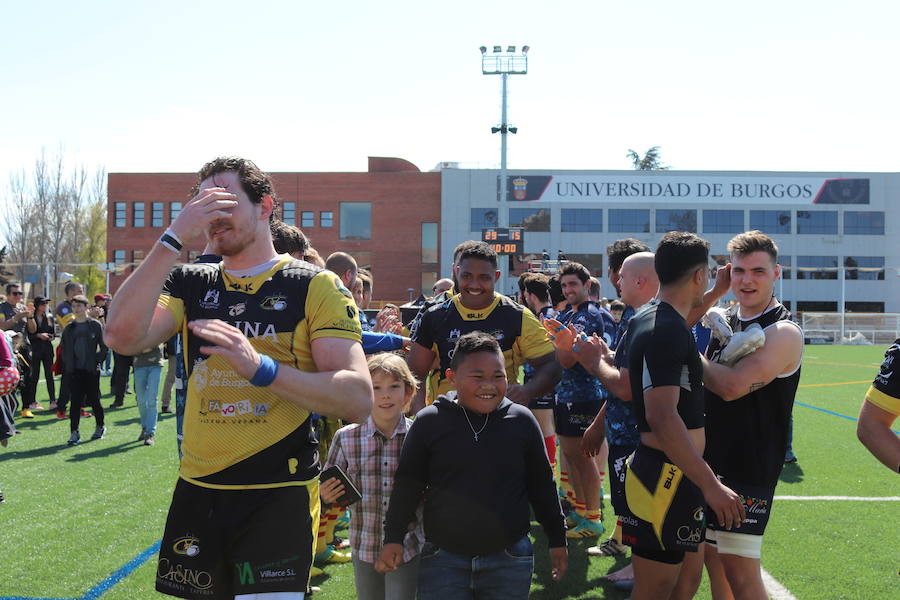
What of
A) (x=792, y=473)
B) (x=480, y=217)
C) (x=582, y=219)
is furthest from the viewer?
(x=480, y=217)

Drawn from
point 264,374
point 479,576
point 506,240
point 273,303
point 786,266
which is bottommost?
point 479,576

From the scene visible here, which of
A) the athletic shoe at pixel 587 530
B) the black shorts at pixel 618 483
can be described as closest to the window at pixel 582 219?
the athletic shoe at pixel 587 530

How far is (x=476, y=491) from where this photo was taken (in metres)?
3.31

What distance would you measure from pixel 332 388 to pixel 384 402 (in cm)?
171

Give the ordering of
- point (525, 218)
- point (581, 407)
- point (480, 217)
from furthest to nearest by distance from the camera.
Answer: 1. point (480, 217)
2. point (525, 218)
3. point (581, 407)

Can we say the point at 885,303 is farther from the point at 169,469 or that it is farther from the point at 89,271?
the point at 89,271

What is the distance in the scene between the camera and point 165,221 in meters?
58.0

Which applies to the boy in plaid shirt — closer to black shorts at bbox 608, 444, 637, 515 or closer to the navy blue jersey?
black shorts at bbox 608, 444, 637, 515

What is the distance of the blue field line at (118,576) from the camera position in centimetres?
475

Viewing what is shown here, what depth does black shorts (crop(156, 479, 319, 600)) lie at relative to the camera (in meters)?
2.52

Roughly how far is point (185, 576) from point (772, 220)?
196ft

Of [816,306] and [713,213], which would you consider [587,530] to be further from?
[816,306]

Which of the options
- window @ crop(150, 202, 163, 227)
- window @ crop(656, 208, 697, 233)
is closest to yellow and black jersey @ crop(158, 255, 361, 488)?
window @ crop(656, 208, 697, 233)

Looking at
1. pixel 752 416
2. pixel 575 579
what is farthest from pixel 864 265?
pixel 752 416
